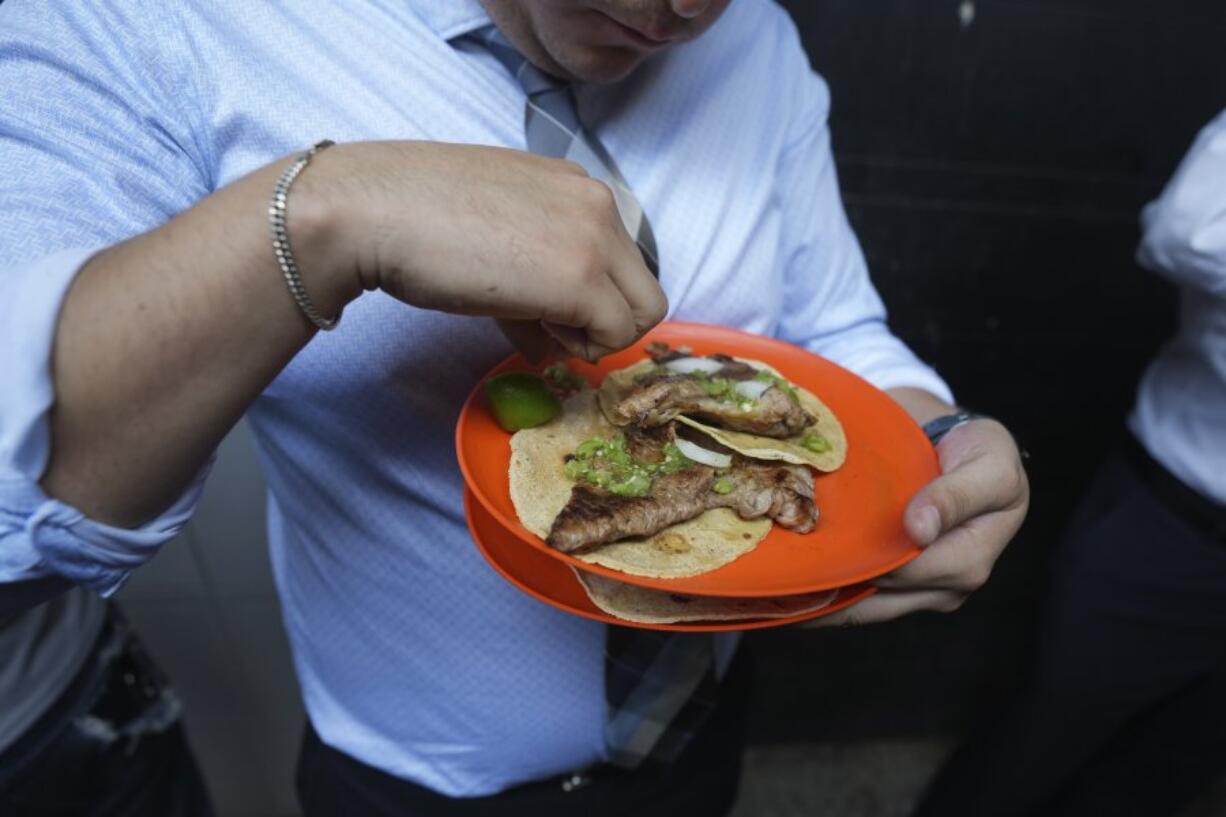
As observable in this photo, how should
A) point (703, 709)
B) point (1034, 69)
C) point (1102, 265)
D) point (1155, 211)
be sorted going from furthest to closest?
1. point (1102, 265)
2. point (1034, 69)
3. point (1155, 211)
4. point (703, 709)

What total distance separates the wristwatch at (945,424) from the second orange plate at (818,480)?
→ 0.08 meters

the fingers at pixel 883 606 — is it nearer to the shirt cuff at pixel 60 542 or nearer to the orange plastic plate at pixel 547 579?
the orange plastic plate at pixel 547 579

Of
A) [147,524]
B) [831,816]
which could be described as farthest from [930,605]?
[831,816]

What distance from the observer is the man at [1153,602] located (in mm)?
1992

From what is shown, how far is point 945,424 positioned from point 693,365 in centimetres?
48

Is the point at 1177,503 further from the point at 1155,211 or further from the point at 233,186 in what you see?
the point at 233,186

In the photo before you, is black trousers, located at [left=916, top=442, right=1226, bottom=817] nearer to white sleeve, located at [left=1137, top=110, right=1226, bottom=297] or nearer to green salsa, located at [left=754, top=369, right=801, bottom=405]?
white sleeve, located at [left=1137, top=110, right=1226, bottom=297]

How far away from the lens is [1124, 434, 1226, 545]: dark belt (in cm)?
213

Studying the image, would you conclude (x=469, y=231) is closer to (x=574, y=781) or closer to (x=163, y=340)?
(x=163, y=340)

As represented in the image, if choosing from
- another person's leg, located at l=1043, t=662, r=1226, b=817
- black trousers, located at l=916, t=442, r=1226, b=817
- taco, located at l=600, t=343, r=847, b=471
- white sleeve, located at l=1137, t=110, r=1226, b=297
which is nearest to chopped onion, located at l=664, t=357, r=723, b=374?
taco, located at l=600, t=343, r=847, b=471

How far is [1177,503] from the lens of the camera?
2199 millimetres

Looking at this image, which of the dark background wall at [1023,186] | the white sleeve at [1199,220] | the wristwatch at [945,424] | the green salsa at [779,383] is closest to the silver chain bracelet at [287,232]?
the green salsa at [779,383]

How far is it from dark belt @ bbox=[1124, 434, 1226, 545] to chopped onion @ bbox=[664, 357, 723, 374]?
6.08 feet

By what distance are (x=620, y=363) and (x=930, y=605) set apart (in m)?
0.68
